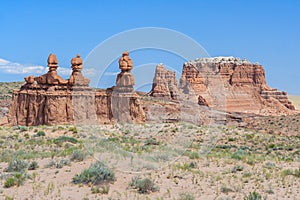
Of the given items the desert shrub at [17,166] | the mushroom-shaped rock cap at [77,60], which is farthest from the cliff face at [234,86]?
the desert shrub at [17,166]

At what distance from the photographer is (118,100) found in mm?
36219

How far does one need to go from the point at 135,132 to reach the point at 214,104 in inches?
2841

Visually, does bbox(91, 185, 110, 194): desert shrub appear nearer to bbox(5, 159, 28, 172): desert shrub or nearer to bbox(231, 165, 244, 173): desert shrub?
bbox(5, 159, 28, 172): desert shrub

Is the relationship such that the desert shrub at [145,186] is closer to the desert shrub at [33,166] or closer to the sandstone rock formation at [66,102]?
the desert shrub at [33,166]

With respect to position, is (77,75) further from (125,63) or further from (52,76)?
(125,63)

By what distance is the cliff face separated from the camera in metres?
105

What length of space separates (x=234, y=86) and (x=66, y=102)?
3425 inches

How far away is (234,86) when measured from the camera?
115188mm

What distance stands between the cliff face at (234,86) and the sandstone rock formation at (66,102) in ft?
213

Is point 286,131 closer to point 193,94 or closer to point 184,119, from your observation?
point 184,119

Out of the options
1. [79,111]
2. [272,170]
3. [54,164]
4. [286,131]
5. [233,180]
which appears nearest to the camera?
[233,180]

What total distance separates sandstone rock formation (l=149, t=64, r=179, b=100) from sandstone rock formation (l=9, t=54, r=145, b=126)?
4321 centimetres

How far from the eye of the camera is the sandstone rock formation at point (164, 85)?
8133 cm

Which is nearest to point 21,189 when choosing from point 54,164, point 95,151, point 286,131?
point 54,164
